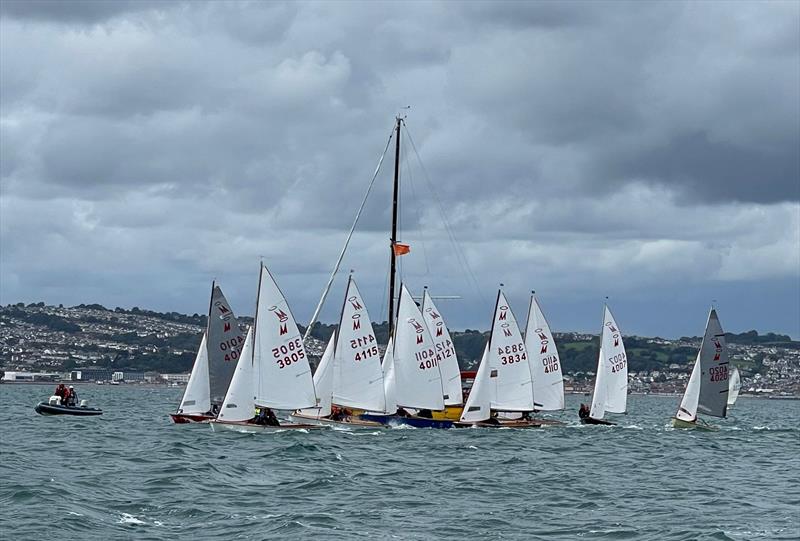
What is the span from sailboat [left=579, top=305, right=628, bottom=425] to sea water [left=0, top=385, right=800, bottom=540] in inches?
541

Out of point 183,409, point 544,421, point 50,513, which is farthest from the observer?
point 544,421

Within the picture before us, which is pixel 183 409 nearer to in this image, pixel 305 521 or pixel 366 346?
pixel 366 346

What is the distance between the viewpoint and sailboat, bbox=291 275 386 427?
67125 millimetres

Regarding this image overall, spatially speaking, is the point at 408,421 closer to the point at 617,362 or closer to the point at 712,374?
the point at 617,362

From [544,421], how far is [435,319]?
8798mm

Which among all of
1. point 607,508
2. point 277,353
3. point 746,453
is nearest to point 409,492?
point 607,508

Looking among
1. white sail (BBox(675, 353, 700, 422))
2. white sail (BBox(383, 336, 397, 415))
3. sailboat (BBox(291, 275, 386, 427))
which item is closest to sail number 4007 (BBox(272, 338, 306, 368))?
sailboat (BBox(291, 275, 386, 427))

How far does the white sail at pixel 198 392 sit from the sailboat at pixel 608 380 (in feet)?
79.0

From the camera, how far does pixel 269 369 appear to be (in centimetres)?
6259

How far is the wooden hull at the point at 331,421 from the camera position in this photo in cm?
6669

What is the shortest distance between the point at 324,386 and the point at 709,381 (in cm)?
2378

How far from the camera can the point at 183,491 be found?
39156 mm

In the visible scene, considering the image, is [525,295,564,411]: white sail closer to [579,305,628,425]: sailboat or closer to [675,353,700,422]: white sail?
[579,305,628,425]: sailboat

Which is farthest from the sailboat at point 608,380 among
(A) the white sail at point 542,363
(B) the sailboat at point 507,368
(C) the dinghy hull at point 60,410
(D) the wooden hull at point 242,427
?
(C) the dinghy hull at point 60,410
